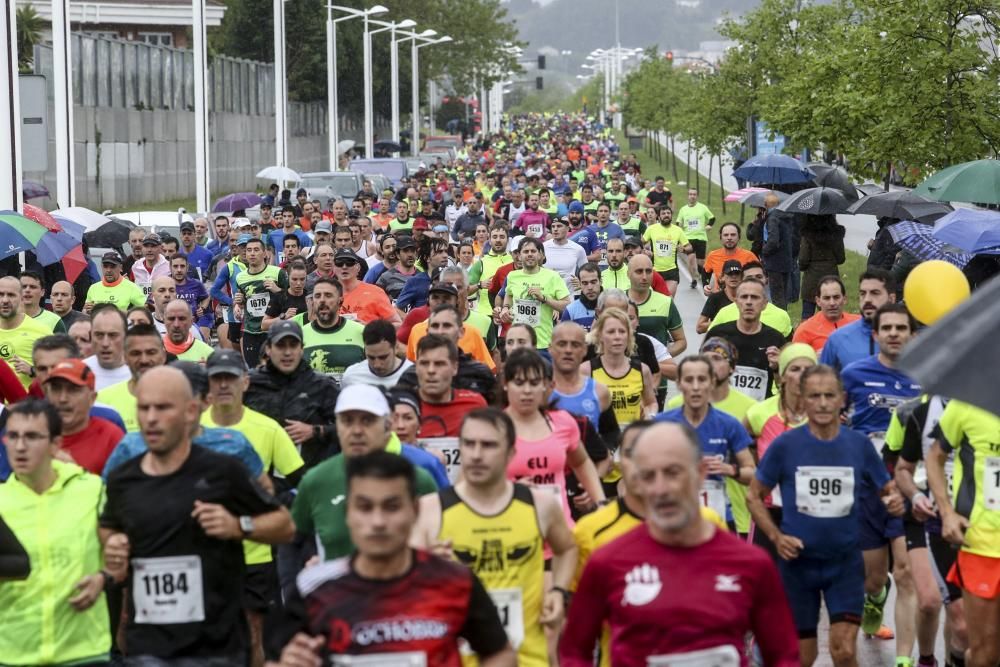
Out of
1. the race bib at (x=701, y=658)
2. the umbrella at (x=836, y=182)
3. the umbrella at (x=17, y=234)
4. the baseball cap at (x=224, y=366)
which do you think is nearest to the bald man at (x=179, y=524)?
the race bib at (x=701, y=658)

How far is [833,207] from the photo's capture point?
69.9 feet

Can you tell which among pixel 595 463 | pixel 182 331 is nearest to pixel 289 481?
pixel 595 463

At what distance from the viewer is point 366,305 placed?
44.8 feet

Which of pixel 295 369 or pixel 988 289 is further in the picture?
pixel 295 369

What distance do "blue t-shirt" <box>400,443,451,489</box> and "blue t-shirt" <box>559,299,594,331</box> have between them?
6.32m

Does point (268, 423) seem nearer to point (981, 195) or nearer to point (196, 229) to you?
point (981, 195)

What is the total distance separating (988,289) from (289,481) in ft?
14.7

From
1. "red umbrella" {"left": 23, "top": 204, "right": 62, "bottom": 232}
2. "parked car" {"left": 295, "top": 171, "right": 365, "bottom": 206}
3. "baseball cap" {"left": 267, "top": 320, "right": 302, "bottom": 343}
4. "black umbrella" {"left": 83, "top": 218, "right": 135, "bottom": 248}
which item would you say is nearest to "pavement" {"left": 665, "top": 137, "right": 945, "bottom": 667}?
"baseball cap" {"left": 267, "top": 320, "right": 302, "bottom": 343}

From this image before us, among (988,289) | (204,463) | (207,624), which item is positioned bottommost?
(207,624)

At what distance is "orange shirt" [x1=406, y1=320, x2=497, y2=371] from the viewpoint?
464 inches

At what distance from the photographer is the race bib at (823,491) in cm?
809

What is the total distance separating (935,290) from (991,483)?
2.83 ft

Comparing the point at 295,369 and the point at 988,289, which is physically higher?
the point at 988,289

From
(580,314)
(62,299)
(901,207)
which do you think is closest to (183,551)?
(62,299)
